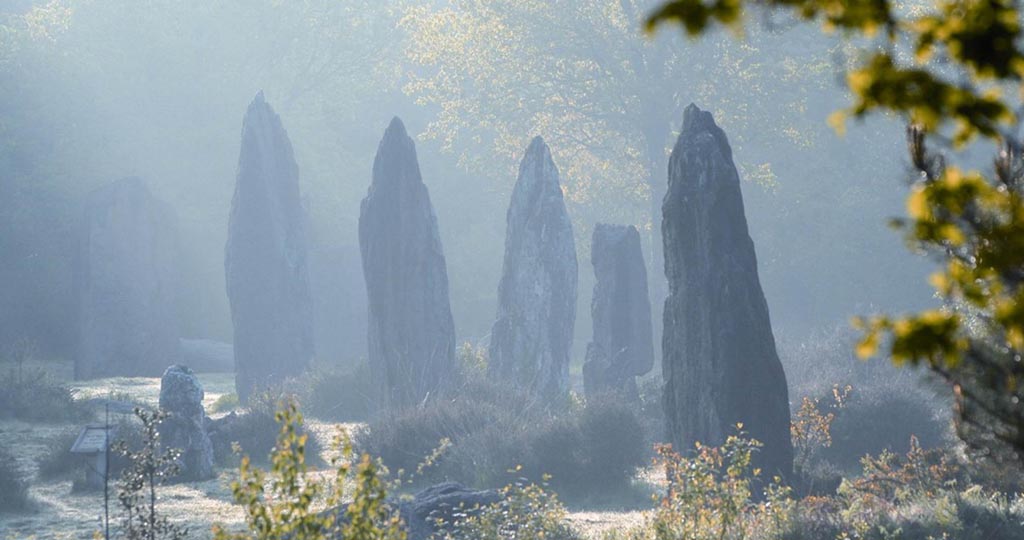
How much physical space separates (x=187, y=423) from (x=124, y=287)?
42.5 ft

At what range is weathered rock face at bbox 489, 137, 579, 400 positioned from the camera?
69.6ft

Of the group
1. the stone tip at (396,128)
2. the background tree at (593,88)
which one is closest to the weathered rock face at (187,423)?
the stone tip at (396,128)

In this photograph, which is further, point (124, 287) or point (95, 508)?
point (124, 287)

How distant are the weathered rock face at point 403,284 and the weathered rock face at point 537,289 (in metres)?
1.24

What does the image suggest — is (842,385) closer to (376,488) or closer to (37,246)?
(376,488)

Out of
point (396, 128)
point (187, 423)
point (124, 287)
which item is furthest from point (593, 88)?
point (187, 423)

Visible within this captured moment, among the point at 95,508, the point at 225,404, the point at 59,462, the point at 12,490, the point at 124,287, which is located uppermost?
the point at 124,287

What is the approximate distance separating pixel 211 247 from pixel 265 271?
12242 mm

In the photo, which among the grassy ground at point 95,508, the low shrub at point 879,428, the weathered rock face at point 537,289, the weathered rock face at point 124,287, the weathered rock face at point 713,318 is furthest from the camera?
the weathered rock face at point 124,287

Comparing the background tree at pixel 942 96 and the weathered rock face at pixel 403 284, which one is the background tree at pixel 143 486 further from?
the weathered rock face at pixel 403 284

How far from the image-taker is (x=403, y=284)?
20.4 metres

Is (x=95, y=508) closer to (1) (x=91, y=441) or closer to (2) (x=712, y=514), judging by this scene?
(1) (x=91, y=441)

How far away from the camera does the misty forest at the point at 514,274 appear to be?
11.3 feet

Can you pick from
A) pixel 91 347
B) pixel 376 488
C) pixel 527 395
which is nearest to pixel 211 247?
pixel 91 347
